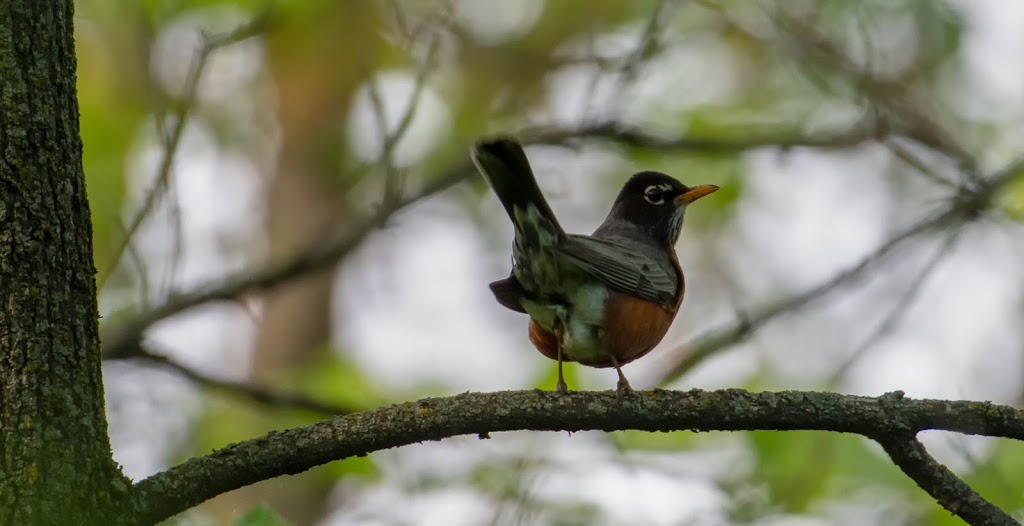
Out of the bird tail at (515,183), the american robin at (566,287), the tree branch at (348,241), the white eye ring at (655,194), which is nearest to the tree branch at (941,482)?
the american robin at (566,287)

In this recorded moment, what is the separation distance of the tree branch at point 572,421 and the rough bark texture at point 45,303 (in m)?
0.22

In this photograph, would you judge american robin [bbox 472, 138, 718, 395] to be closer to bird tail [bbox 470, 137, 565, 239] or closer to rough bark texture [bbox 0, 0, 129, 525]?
bird tail [bbox 470, 137, 565, 239]

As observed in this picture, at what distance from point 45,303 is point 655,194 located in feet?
12.3

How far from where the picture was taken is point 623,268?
4508mm

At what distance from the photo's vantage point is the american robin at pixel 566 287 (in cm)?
412

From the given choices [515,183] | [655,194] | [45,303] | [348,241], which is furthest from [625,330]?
[45,303]

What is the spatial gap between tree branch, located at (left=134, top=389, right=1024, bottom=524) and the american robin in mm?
1231

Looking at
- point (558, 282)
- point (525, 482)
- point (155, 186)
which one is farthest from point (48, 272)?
point (525, 482)

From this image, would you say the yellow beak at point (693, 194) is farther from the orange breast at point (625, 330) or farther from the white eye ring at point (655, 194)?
the orange breast at point (625, 330)

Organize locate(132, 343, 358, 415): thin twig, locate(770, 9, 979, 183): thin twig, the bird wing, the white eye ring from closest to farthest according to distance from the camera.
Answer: the bird wing < locate(132, 343, 358, 415): thin twig < the white eye ring < locate(770, 9, 979, 183): thin twig

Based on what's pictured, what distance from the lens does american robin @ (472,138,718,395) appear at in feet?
13.5

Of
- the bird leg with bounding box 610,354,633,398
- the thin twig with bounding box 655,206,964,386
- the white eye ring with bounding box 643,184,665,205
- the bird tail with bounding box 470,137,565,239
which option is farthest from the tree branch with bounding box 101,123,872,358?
the bird leg with bounding box 610,354,633,398

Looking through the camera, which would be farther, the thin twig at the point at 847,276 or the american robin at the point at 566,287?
the thin twig at the point at 847,276

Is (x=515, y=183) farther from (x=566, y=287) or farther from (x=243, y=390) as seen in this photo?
(x=243, y=390)
